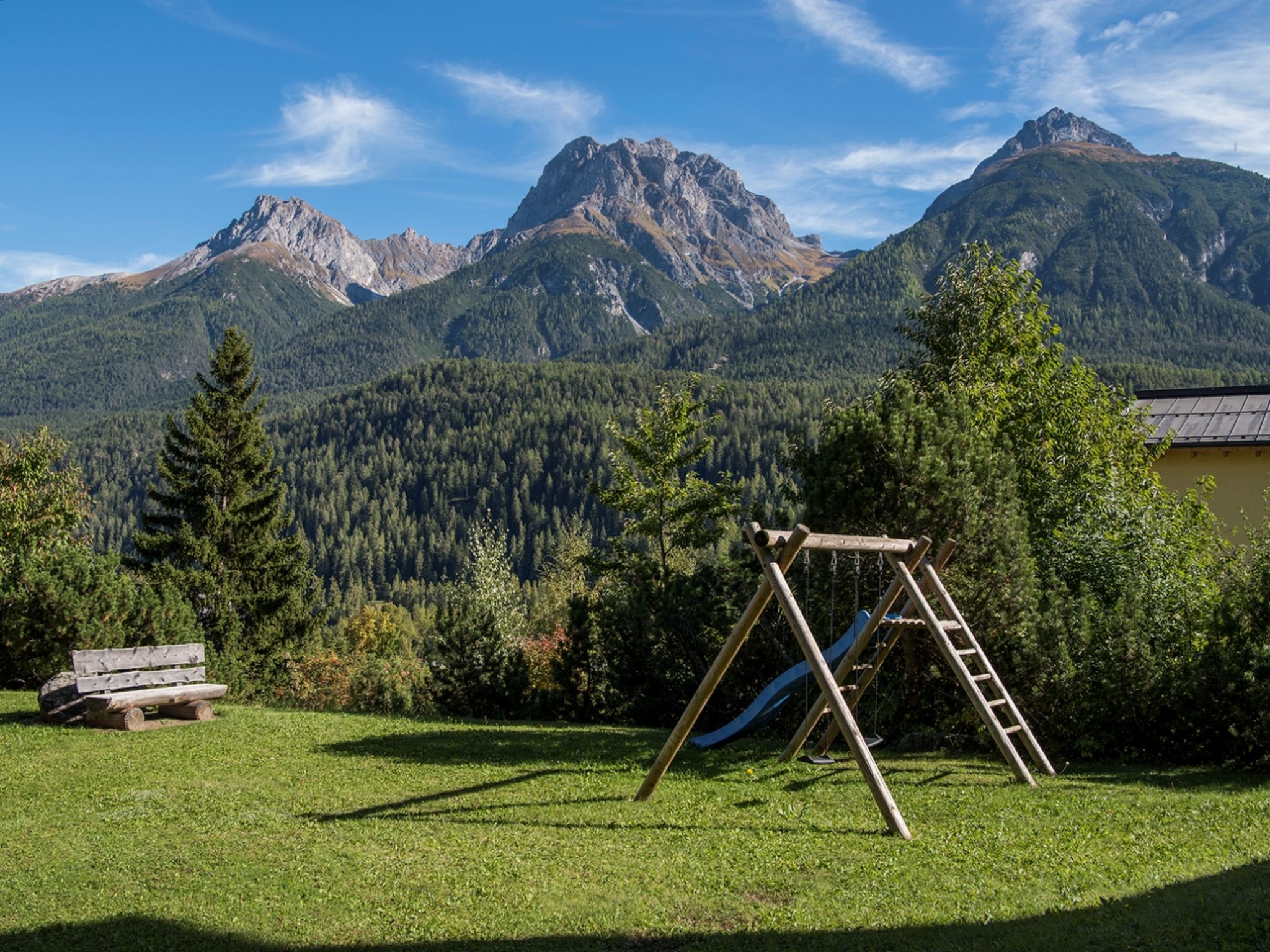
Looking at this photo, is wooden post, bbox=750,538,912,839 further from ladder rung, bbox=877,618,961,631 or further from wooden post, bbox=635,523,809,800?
ladder rung, bbox=877,618,961,631

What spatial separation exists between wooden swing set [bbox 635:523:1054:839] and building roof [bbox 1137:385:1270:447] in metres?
15.3

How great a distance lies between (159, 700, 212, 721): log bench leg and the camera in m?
16.0

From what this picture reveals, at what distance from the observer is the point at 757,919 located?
696cm

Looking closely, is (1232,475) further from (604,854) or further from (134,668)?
(134,668)

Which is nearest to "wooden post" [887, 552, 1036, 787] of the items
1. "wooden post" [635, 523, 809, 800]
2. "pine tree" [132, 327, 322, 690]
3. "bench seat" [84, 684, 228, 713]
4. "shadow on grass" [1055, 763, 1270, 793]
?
"shadow on grass" [1055, 763, 1270, 793]

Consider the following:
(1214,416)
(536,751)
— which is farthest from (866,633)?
(1214,416)

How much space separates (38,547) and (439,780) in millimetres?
19210

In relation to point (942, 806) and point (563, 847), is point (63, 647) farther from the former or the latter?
point (942, 806)

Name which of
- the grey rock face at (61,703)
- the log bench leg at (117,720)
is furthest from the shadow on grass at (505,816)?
the grey rock face at (61,703)

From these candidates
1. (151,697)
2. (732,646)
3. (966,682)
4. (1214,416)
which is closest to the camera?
(732,646)

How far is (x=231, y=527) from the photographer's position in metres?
32.3

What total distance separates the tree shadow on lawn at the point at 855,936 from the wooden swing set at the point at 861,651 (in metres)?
2.57

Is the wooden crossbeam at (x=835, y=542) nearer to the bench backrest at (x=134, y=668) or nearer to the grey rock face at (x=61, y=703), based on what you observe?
the bench backrest at (x=134, y=668)

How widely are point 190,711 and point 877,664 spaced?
10.8m
